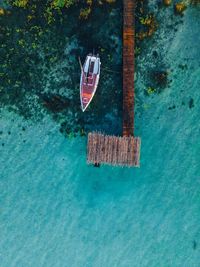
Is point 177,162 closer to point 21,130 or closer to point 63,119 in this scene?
point 63,119

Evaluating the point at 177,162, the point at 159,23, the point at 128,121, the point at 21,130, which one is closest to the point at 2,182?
the point at 21,130

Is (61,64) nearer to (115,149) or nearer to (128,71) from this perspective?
(128,71)

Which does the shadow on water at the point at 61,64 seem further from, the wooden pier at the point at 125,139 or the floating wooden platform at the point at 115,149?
the floating wooden platform at the point at 115,149

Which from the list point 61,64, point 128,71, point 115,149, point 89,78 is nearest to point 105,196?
point 115,149

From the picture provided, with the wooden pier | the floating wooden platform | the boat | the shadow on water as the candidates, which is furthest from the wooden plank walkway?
the boat

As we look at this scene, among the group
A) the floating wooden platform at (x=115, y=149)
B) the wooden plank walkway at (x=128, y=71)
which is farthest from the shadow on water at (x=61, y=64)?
the floating wooden platform at (x=115, y=149)

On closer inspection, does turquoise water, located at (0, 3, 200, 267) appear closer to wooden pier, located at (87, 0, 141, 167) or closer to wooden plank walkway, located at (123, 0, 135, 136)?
wooden plank walkway, located at (123, 0, 135, 136)

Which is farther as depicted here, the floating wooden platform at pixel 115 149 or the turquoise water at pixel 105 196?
the turquoise water at pixel 105 196
